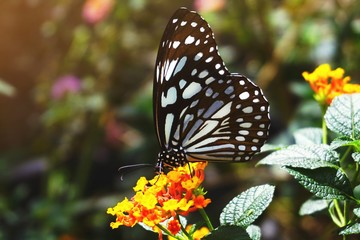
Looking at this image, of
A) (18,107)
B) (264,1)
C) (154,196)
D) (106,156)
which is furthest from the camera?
(18,107)

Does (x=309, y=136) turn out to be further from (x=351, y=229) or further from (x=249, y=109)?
(x=351, y=229)

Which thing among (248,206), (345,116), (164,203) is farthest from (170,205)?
(345,116)

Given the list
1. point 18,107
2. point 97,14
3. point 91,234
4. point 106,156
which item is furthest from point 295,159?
point 18,107

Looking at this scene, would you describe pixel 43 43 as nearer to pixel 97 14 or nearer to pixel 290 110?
pixel 97 14

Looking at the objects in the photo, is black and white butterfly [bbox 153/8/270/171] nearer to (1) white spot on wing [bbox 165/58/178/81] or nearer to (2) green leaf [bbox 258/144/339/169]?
(1) white spot on wing [bbox 165/58/178/81]

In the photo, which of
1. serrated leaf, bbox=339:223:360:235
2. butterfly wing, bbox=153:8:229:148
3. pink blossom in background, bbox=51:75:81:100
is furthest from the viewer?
pink blossom in background, bbox=51:75:81:100

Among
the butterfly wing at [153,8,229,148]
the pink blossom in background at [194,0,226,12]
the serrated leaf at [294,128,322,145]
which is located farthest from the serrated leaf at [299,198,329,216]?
the pink blossom in background at [194,0,226,12]
